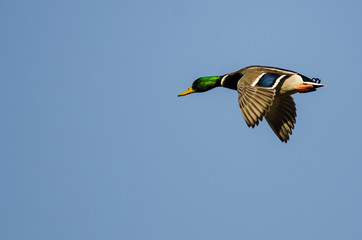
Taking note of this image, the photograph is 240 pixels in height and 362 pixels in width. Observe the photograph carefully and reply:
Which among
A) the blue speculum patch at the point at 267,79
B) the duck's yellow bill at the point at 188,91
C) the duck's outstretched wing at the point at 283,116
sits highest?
the duck's yellow bill at the point at 188,91

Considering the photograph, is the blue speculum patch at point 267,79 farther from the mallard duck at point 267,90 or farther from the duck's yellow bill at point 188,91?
the duck's yellow bill at point 188,91

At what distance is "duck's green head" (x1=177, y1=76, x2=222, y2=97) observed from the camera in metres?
14.4

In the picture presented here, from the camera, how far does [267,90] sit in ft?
37.6

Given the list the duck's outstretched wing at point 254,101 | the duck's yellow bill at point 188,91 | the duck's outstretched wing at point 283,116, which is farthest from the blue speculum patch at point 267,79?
the duck's yellow bill at point 188,91

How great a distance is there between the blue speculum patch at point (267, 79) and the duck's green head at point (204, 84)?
6.83 feet

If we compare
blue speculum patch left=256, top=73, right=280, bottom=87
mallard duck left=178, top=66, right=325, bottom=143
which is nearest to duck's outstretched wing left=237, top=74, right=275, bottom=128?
mallard duck left=178, top=66, right=325, bottom=143

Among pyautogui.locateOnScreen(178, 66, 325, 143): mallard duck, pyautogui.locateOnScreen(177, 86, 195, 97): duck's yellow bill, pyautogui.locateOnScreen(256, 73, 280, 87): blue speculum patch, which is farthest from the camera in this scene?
pyautogui.locateOnScreen(177, 86, 195, 97): duck's yellow bill

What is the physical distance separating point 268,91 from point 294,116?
2221 millimetres

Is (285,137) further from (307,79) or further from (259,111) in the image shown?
(259,111)

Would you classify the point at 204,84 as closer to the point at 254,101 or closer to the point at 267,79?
the point at 267,79

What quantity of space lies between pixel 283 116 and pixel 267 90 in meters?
2.17

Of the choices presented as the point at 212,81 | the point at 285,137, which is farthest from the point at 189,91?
the point at 285,137

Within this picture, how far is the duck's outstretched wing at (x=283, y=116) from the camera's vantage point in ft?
44.2

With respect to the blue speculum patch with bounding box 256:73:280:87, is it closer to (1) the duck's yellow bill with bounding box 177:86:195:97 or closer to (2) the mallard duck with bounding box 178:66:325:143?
(2) the mallard duck with bounding box 178:66:325:143
